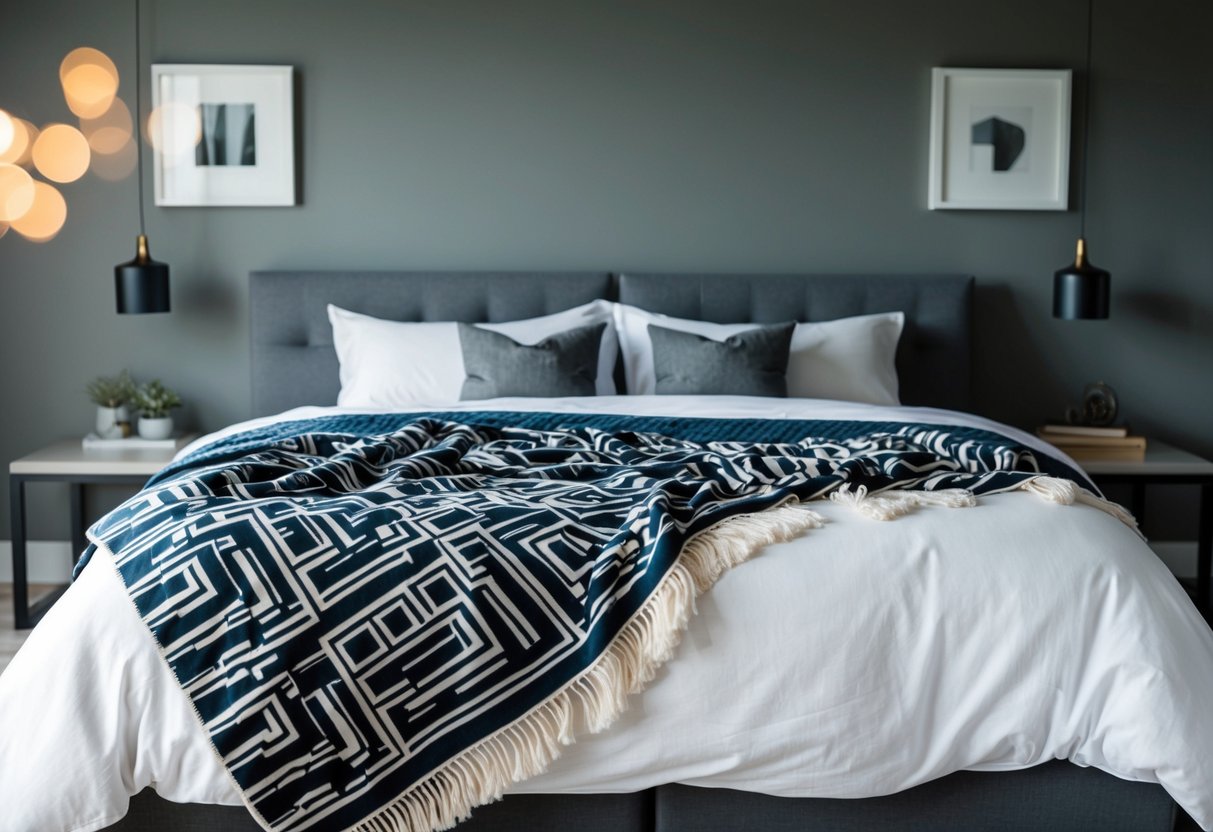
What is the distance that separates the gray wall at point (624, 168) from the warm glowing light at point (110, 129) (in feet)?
0.31

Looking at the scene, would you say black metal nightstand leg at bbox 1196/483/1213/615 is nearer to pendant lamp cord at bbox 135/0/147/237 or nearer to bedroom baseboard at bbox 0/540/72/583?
pendant lamp cord at bbox 135/0/147/237

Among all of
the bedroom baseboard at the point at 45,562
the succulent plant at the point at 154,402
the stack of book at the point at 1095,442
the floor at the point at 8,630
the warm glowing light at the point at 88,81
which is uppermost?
the warm glowing light at the point at 88,81

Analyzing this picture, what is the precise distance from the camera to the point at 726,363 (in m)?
3.81

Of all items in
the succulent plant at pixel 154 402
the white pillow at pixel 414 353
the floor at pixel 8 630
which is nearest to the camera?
the floor at pixel 8 630

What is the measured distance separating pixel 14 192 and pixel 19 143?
0.18 meters

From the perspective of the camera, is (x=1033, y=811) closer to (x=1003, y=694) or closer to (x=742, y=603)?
(x=1003, y=694)

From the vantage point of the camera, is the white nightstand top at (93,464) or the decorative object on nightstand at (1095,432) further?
the decorative object on nightstand at (1095,432)

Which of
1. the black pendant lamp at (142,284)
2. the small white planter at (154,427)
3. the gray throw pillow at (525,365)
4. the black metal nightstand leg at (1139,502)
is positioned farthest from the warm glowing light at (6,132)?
the black metal nightstand leg at (1139,502)

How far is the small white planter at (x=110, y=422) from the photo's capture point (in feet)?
13.6

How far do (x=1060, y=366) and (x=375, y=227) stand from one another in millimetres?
2675

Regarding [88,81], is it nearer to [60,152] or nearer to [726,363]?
[60,152]

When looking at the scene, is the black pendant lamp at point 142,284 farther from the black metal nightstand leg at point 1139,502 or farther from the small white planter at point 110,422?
the black metal nightstand leg at point 1139,502

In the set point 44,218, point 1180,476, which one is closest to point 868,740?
point 1180,476

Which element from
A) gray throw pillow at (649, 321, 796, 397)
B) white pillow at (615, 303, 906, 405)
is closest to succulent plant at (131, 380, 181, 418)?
white pillow at (615, 303, 906, 405)
